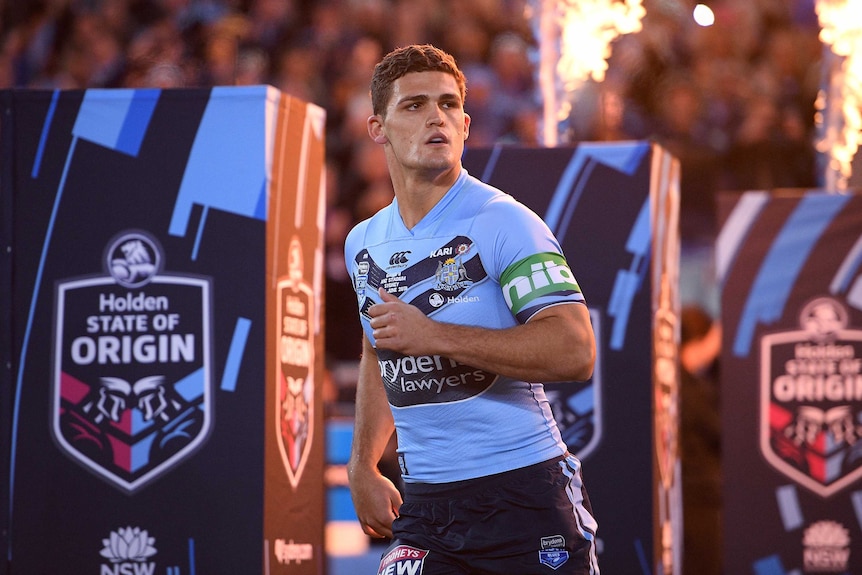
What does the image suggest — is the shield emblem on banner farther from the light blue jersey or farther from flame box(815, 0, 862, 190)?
flame box(815, 0, 862, 190)

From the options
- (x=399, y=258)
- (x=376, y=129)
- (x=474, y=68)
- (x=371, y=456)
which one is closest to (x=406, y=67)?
(x=376, y=129)

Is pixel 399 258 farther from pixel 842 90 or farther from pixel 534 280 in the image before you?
pixel 842 90

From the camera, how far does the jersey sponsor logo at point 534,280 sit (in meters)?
3.27

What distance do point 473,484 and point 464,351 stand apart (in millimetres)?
433

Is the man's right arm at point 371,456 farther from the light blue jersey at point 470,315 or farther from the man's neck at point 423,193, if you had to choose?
the man's neck at point 423,193

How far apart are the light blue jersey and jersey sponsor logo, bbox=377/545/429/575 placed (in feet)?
0.65

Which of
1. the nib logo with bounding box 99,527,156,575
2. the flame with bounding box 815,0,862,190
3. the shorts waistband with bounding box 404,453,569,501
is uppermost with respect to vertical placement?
the flame with bounding box 815,0,862,190

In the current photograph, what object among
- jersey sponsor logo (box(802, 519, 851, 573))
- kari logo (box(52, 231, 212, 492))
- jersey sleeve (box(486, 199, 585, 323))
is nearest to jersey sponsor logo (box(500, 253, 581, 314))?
jersey sleeve (box(486, 199, 585, 323))

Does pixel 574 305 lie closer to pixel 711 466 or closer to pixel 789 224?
pixel 789 224

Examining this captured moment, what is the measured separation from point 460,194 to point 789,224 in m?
3.54

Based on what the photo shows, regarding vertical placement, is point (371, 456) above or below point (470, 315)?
below

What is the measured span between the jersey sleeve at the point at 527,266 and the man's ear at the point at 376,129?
18.6 inches

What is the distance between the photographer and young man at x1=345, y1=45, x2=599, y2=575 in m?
3.26

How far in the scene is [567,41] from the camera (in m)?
7.19
